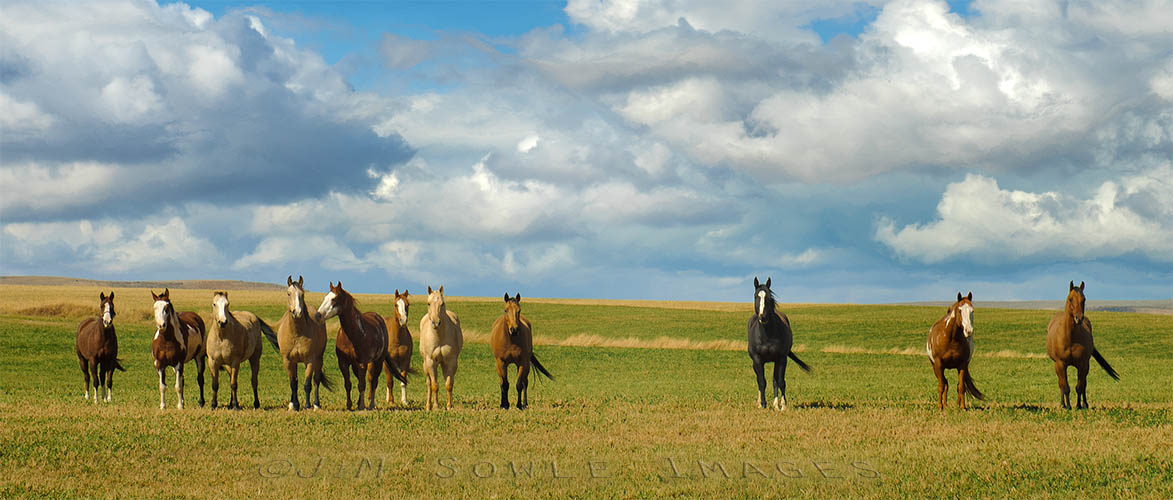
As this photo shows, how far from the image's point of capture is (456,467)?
12.9m

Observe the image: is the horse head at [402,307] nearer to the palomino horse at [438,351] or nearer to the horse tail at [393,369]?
the palomino horse at [438,351]

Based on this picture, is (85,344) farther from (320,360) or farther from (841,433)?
(841,433)

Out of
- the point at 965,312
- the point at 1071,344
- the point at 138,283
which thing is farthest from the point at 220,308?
the point at 138,283

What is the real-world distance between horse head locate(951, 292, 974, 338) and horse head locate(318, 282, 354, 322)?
12.3 metres

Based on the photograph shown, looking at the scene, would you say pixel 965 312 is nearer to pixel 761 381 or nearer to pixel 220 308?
pixel 761 381

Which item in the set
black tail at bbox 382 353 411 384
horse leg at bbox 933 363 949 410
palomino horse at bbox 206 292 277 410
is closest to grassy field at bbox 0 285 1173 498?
horse leg at bbox 933 363 949 410

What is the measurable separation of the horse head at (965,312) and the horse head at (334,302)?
12327 millimetres

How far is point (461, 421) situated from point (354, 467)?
4.80 metres

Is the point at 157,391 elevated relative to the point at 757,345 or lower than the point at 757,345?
lower

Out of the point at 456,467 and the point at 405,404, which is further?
the point at 405,404

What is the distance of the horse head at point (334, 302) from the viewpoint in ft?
62.7

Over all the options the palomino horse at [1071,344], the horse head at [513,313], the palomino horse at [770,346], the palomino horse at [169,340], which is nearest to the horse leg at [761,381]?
the palomino horse at [770,346]

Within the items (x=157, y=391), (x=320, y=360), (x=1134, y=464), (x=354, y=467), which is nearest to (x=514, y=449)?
(x=354, y=467)

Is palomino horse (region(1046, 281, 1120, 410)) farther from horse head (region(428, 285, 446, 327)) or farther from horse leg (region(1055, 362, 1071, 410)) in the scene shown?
horse head (region(428, 285, 446, 327))
